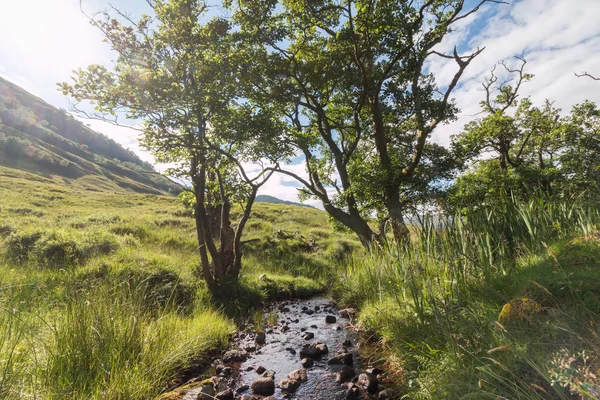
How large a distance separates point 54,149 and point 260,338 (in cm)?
14278

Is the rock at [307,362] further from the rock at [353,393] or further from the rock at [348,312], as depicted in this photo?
the rock at [348,312]

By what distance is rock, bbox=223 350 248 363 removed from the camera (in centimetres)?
662

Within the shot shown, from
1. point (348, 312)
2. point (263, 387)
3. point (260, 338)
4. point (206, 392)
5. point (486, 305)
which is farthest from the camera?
point (348, 312)

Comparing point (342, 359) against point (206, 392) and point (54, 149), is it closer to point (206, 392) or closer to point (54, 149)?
point (206, 392)

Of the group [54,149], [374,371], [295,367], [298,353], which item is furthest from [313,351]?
[54,149]

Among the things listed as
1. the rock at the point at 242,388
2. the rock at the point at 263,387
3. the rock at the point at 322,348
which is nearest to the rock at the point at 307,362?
the rock at the point at 322,348

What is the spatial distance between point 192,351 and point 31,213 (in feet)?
87.0

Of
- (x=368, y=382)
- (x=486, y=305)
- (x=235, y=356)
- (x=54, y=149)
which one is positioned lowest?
(x=235, y=356)

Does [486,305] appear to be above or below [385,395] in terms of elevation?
above

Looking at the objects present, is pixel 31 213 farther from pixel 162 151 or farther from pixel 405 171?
pixel 405 171

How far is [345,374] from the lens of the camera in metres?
5.61

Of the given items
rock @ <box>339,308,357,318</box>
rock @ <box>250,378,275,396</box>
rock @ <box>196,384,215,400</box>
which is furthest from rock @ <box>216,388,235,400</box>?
rock @ <box>339,308,357,318</box>

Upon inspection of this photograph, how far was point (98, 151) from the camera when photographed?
169000 mm

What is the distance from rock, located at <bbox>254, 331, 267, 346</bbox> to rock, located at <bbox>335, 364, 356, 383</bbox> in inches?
106
